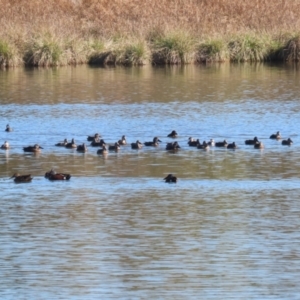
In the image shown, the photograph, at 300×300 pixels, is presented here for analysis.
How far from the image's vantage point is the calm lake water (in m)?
13.4

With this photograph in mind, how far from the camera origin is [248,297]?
1256 centimetres

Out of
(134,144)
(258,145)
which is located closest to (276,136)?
(258,145)

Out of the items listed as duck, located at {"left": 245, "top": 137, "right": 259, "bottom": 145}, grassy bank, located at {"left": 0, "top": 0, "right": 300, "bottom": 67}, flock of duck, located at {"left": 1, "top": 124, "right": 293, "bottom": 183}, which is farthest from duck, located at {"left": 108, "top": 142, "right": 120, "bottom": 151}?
grassy bank, located at {"left": 0, "top": 0, "right": 300, "bottom": 67}

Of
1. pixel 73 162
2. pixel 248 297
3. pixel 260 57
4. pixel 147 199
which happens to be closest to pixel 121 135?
pixel 73 162

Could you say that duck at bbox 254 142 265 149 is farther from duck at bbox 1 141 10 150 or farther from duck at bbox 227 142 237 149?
duck at bbox 1 141 10 150

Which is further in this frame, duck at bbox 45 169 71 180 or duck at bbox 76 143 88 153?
duck at bbox 76 143 88 153

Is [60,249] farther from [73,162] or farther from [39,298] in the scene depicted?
[73,162]

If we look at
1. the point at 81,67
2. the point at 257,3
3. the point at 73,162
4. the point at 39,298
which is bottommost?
the point at 39,298

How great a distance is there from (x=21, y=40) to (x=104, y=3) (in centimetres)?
1385

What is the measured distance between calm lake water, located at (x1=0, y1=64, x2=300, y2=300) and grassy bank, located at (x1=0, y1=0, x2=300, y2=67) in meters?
6.99

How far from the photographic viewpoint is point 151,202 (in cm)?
1783

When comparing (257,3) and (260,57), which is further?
(257,3)

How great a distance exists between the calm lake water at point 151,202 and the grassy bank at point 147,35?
6.99 metres

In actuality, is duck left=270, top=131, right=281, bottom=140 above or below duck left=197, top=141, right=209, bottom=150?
above
